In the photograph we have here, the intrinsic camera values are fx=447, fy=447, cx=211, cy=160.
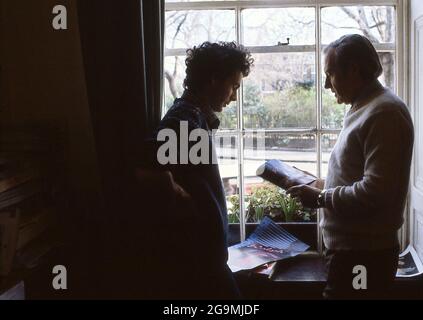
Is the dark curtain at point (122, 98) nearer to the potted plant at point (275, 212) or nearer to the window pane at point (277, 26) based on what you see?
the window pane at point (277, 26)

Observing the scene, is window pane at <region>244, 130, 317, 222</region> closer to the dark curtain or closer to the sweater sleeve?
the dark curtain

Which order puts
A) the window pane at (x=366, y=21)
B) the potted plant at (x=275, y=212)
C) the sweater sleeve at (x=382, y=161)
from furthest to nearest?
the potted plant at (x=275, y=212) < the window pane at (x=366, y=21) < the sweater sleeve at (x=382, y=161)

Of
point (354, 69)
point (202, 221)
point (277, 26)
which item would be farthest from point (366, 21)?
point (202, 221)

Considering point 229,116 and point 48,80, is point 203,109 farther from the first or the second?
point 48,80

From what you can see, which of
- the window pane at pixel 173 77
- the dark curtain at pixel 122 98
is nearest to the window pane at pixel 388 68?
the window pane at pixel 173 77

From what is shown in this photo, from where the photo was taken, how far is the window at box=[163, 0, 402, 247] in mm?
2105

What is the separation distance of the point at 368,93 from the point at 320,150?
2.34 ft

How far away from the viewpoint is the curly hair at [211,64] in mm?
1562

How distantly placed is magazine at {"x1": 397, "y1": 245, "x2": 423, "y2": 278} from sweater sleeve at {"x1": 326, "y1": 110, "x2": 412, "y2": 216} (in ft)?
2.41

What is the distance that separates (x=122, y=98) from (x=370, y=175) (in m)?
0.96

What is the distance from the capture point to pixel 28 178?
1.70m

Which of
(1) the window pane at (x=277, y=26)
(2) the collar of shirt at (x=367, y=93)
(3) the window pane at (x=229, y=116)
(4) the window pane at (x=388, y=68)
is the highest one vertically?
(1) the window pane at (x=277, y=26)
